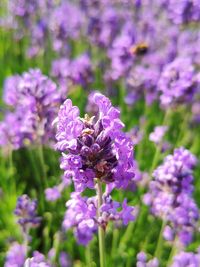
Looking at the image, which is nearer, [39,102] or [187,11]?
[39,102]

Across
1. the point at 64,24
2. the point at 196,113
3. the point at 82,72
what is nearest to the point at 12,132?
the point at 82,72

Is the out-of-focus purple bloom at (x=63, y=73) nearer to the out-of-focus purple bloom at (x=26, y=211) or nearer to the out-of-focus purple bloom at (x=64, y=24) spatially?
the out-of-focus purple bloom at (x=64, y=24)

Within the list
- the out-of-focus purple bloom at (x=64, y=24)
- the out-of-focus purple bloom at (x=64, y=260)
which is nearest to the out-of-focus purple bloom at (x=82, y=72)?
the out-of-focus purple bloom at (x=64, y=24)

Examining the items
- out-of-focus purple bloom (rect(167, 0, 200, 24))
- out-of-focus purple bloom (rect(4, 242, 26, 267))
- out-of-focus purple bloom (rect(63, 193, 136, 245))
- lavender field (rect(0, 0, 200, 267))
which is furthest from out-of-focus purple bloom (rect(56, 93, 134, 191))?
out-of-focus purple bloom (rect(167, 0, 200, 24))

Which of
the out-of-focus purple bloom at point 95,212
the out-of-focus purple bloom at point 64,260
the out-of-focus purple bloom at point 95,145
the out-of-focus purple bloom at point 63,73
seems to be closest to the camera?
the out-of-focus purple bloom at point 95,145

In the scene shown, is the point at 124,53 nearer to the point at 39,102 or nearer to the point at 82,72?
the point at 82,72

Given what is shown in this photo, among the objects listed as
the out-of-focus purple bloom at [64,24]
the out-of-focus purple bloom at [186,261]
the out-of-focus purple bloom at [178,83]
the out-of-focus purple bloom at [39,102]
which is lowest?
the out-of-focus purple bloom at [186,261]

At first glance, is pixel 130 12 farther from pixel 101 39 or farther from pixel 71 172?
pixel 71 172
